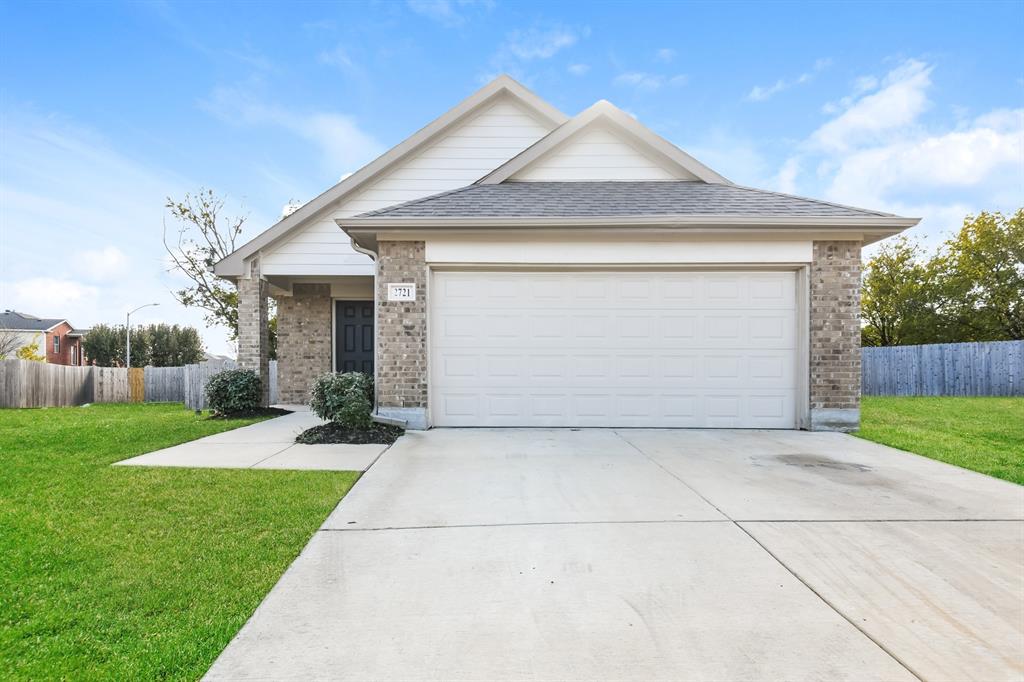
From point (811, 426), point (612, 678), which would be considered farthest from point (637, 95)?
point (612, 678)

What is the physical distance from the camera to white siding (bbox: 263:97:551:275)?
9820 mm

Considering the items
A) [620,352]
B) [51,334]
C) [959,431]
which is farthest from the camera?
[51,334]

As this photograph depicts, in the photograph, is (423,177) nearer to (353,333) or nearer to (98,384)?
(353,333)

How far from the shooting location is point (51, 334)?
128 feet

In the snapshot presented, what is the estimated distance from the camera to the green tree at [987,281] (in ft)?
68.8

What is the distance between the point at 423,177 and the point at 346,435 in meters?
5.83

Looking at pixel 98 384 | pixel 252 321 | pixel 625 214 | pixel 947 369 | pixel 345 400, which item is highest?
pixel 625 214

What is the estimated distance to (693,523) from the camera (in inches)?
140

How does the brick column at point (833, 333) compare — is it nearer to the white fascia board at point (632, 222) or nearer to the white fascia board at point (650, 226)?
the white fascia board at point (650, 226)

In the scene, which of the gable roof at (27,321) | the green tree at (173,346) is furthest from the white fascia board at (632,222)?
the gable roof at (27,321)

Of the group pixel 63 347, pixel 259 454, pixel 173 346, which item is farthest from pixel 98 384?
pixel 63 347

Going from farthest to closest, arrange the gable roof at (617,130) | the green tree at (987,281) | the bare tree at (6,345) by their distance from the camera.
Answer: the bare tree at (6,345) < the green tree at (987,281) < the gable roof at (617,130)

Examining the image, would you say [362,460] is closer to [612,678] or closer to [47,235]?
[612,678]

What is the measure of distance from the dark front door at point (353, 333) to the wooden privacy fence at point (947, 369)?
16.7 m
